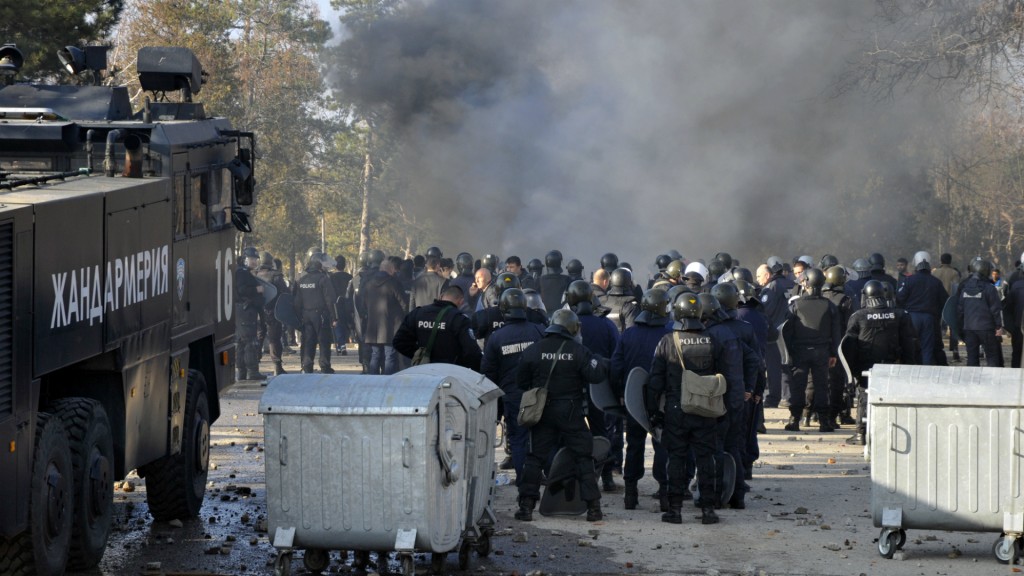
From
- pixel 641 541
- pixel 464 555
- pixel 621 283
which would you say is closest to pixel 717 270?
pixel 621 283

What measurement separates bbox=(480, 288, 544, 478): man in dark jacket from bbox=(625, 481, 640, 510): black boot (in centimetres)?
81

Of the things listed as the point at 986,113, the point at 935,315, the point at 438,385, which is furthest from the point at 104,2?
the point at 986,113

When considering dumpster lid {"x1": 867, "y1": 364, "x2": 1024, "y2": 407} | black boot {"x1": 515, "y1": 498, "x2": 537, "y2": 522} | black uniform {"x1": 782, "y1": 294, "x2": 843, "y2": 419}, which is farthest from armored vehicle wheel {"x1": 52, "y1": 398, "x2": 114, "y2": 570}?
black uniform {"x1": 782, "y1": 294, "x2": 843, "y2": 419}

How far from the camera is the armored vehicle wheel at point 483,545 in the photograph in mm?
8656

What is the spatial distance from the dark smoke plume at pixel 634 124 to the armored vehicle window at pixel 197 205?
89.4 ft

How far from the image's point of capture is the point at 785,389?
17422 mm

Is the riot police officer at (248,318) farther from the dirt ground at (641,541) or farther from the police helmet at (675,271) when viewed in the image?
the dirt ground at (641,541)

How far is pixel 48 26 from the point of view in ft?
60.0

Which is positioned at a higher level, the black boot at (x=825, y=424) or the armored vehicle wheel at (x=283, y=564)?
the black boot at (x=825, y=424)

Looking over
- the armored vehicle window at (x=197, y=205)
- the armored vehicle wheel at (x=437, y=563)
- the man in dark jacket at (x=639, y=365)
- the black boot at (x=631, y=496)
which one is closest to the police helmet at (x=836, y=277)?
the man in dark jacket at (x=639, y=365)

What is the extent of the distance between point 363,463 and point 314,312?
12644 mm

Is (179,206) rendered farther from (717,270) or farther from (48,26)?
(48,26)

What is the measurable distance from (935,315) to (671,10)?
2464 centimetres

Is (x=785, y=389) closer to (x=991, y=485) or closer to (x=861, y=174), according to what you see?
(x=991, y=485)
